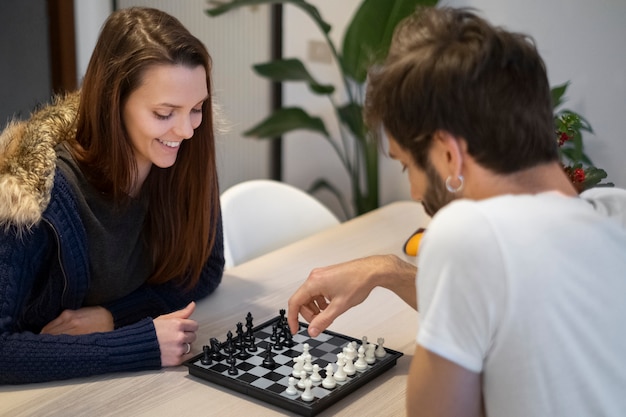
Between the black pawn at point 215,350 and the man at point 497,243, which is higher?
the man at point 497,243

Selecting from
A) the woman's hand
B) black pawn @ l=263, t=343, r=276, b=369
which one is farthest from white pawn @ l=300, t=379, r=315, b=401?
the woman's hand

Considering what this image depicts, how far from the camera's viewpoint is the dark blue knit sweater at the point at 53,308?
4.91ft

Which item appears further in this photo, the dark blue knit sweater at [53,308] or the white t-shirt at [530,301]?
the dark blue knit sweater at [53,308]

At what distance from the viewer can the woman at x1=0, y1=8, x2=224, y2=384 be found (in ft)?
4.98

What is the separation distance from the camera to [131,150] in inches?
67.3

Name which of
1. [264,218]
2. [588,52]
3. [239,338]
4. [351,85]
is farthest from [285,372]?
[351,85]

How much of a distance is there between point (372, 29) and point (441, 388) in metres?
2.09

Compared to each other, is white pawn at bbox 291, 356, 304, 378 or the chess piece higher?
white pawn at bbox 291, 356, 304, 378

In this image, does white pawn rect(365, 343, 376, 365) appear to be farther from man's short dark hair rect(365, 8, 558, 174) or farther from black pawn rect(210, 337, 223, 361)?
man's short dark hair rect(365, 8, 558, 174)

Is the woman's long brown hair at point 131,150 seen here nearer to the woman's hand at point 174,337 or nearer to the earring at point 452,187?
the woman's hand at point 174,337

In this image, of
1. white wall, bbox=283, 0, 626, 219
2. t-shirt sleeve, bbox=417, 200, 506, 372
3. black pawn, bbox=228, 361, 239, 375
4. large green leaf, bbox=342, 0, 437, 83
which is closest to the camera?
t-shirt sleeve, bbox=417, 200, 506, 372

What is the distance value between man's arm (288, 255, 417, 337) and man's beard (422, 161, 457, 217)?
42 centimetres

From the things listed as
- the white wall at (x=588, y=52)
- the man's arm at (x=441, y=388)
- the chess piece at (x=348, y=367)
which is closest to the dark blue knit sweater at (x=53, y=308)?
the chess piece at (x=348, y=367)

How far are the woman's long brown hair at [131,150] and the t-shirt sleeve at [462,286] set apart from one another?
2.78 ft
